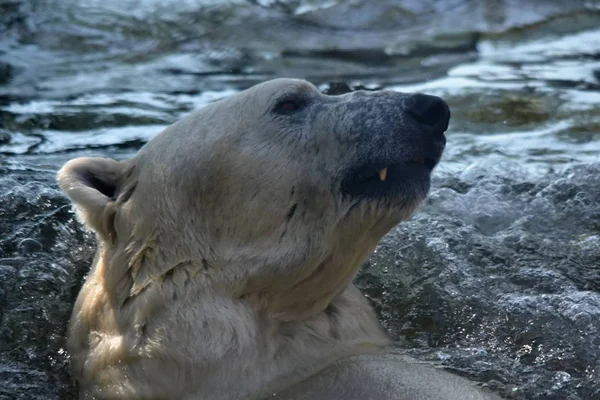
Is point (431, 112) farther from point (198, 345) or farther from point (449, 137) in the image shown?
point (449, 137)

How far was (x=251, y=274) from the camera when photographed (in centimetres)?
358

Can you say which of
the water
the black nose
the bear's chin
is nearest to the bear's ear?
the water

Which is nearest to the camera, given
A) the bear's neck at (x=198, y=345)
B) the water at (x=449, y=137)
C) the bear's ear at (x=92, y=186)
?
the bear's neck at (x=198, y=345)

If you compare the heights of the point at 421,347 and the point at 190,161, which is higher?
the point at 190,161

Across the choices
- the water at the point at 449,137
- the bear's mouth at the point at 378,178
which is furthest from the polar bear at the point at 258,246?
the water at the point at 449,137

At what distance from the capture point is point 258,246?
11.8ft

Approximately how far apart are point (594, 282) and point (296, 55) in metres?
4.39

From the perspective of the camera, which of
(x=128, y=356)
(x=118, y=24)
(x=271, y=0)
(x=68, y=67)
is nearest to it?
(x=128, y=356)

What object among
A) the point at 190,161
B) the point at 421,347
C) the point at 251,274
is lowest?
the point at 421,347

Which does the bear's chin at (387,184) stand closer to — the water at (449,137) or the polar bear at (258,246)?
the polar bear at (258,246)

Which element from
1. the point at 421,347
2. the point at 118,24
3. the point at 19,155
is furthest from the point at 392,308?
Result: the point at 118,24

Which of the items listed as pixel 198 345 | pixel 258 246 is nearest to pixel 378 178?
pixel 258 246

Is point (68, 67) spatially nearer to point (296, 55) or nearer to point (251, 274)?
point (296, 55)

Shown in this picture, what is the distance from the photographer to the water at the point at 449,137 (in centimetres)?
421
